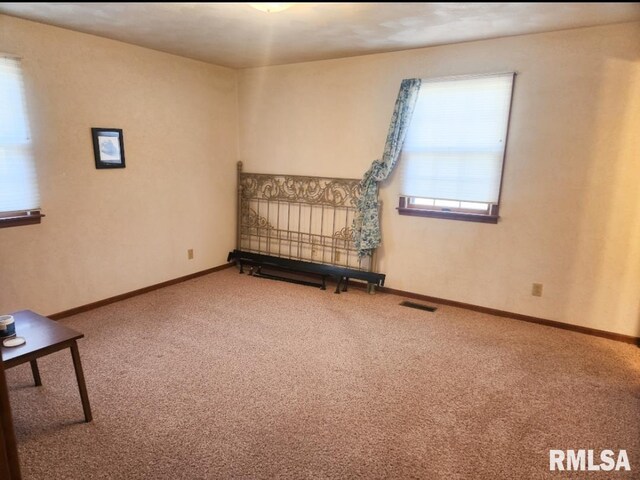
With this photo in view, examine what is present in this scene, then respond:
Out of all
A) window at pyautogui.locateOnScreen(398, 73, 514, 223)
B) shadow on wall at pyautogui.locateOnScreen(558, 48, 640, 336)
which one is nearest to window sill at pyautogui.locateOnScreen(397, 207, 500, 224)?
window at pyautogui.locateOnScreen(398, 73, 514, 223)

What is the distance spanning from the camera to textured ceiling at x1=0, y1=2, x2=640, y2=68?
2525 mm

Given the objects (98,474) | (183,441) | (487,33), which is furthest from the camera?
(487,33)

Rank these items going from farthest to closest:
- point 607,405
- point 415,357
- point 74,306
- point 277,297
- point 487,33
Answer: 1. point 277,297
2. point 74,306
3. point 487,33
4. point 415,357
5. point 607,405

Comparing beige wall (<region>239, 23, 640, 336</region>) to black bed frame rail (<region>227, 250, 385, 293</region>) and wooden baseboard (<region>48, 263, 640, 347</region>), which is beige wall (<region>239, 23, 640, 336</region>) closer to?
→ wooden baseboard (<region>48, 263, 640, 347</region>)

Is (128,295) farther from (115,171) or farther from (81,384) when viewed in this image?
(81,384)

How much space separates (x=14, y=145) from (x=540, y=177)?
416 centimetres

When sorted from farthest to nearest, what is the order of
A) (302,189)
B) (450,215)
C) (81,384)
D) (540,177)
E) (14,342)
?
1. (302,189)
2. (450,215)
3. (540,177)
4. (81,384)
5. (14,342)

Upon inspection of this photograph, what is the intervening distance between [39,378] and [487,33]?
13.1 ft

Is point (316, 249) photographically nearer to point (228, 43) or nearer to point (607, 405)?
point (228, 43)

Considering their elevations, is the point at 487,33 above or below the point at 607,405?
above

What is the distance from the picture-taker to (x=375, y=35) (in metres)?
3.14

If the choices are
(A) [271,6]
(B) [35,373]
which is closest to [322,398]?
(B) [35,373]

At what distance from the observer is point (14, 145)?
291 cm

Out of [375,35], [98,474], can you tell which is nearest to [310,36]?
[375,35]
